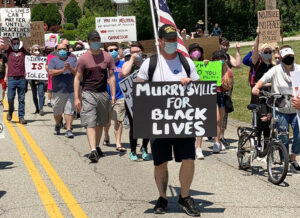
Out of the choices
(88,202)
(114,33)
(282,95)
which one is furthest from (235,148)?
(114,33)

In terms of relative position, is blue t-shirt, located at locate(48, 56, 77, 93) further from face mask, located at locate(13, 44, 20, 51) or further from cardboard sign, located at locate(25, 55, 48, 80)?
cardboard sign, located at locate(25, 55, 48, 80)

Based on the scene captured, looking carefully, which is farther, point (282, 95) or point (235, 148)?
point (235, 148)

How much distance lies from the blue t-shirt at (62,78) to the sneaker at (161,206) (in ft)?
23.4

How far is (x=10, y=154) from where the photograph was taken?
39.4ft

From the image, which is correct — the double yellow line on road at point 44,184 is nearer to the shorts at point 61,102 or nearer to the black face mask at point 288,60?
the shorts at point 61,102

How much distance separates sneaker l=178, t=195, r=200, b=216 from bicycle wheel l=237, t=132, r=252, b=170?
2.55 m

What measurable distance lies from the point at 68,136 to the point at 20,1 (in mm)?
121410

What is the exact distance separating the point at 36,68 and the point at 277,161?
10658 mm

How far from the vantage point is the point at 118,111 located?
1241 cm

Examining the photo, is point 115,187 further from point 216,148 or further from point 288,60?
point 216,148

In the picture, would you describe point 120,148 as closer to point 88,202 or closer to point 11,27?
point 88,202

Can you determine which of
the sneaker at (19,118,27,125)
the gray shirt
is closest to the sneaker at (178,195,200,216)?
the gray shirt

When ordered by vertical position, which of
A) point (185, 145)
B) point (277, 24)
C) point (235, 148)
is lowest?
point (235, 148)

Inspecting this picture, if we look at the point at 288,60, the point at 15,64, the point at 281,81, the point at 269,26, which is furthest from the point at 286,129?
the point at 15,64
